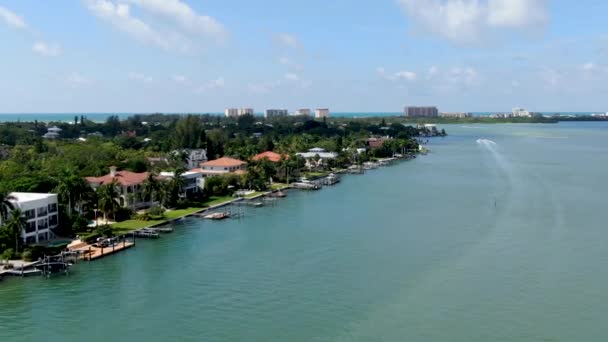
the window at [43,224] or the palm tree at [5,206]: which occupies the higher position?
the palm tree at [5,206]

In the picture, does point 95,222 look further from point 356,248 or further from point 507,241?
point 507,241

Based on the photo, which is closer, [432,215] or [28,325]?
[28,325]

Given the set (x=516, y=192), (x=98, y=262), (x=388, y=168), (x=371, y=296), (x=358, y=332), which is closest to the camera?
(x=358, y=332)

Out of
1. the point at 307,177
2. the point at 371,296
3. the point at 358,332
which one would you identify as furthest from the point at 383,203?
the point at 358,332

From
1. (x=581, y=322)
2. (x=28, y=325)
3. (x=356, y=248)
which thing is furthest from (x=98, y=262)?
(x=581, y=322)

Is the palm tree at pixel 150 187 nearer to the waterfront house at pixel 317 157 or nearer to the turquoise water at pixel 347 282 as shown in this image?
the turquoise water at pixel 347 282

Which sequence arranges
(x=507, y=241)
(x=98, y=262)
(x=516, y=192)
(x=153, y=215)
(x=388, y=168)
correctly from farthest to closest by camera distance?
(x=388, y=168) < (x=516, y=192) < (x=153, y=215) < (x=507, y=241) < (x=98, y=262)

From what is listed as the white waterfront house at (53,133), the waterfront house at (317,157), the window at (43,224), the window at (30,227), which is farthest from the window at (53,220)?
the white waterfront house at (53,133)
